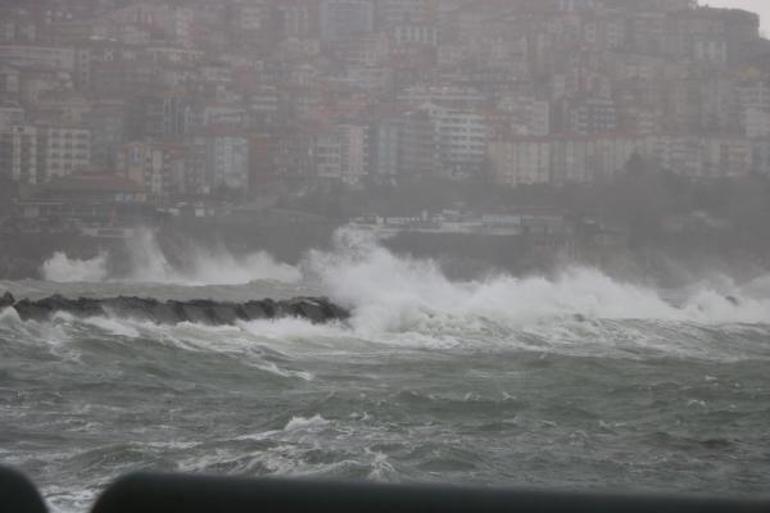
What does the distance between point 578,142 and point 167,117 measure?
18015 mm

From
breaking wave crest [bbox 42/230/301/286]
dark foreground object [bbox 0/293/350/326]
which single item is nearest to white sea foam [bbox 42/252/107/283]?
breaking wave crest [bbox 42/230/301/286]

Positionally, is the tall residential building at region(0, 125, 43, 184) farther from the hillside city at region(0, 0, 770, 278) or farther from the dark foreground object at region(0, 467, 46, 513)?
the dark foreground object at region(0, 467, 46, 513)

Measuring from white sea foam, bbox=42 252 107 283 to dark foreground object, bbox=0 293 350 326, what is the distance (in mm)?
27203

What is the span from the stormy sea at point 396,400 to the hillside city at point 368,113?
118 feet

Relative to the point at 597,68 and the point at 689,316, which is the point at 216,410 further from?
the point at 597,68

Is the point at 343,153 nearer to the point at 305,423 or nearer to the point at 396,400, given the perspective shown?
the point at 396,400

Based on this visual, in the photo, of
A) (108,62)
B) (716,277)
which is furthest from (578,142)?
(108,62)

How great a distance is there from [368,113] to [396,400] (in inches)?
2383

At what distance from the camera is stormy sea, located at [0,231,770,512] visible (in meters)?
9.77

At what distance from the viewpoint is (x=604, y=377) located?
17.2 metres

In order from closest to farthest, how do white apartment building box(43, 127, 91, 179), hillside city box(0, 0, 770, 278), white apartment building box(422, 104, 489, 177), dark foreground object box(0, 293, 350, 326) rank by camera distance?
dark foreground object box(0, 293, 350, 326), white apartment building box(43, 127, 91, 179), hillside city box(0, 0, 770, 278), white apartment building box(422, 104, 489, 177)

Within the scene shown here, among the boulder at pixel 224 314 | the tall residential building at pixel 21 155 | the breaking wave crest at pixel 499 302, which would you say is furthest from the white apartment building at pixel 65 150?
the boulder at pixel 224 314

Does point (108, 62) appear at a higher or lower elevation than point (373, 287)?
higher

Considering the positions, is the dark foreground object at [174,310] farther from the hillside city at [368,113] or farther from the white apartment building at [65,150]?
the white apartment building at [65,150]
